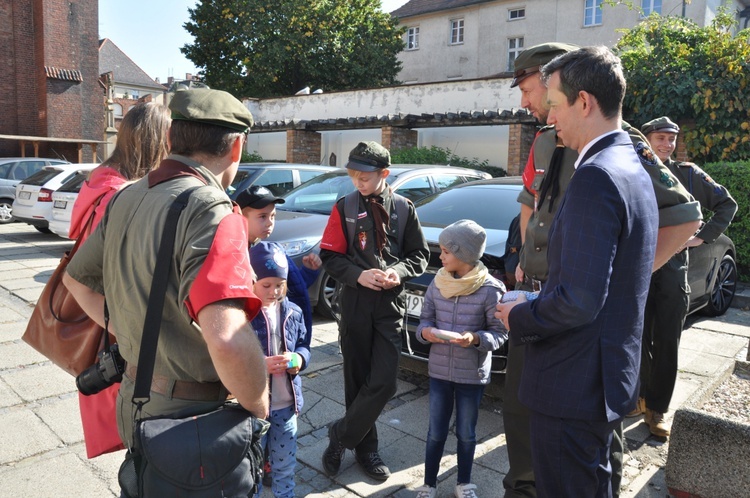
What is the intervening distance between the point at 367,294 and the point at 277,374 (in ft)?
2.42

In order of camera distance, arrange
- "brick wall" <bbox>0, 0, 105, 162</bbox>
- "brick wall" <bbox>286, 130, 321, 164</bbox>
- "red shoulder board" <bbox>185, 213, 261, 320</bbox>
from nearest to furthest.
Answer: "red shoulder board" <bbox>185, 213, 261, 320</bbox> → "brick wall" <bbox>286, 130, 321, 164</bbox> → "brick wall" <bbox>0, 0, 105, 162</bbox>

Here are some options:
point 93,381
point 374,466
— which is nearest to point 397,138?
point 374,466

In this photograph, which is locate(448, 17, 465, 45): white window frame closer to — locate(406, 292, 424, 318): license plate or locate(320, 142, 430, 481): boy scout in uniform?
locate(406, 292, 424, 318): license plate

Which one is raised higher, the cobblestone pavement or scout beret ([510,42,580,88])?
scout beret ([510,42,580,88])

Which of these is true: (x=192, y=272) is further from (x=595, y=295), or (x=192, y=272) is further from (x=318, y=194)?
(x=318, y=194)

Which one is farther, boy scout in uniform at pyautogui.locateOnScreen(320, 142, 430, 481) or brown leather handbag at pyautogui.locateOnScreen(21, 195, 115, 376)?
boy scout in uniform at pyautogui.locateOnScreen(320, 142, 430, 481)

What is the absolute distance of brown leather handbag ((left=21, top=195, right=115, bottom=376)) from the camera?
232cm

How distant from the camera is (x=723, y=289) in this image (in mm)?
7516

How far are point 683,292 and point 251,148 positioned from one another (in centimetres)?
2050

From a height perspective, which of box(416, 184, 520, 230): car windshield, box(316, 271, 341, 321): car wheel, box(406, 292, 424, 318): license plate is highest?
box(416, 184, 520, 230): car windshield

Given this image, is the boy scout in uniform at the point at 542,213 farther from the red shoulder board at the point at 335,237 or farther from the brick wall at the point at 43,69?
the brick wall at the point at 43,69

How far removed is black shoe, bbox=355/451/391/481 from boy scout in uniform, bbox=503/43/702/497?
857 millimetres

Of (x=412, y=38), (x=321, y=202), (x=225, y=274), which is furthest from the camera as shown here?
(x=412, y=38)

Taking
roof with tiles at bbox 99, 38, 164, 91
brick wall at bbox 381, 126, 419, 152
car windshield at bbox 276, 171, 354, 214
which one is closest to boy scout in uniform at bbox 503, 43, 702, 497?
car windshield at bbox 276, 171, 354, 214
